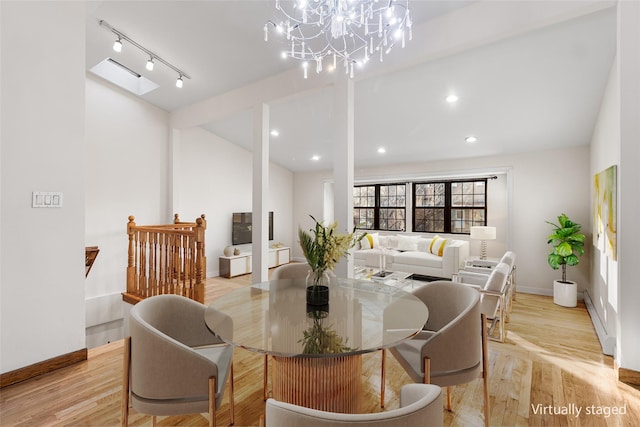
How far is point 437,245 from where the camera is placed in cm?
573

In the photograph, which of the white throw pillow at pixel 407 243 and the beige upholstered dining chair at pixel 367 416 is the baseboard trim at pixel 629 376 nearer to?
the beige upholstered dining chair at pixel 367 416

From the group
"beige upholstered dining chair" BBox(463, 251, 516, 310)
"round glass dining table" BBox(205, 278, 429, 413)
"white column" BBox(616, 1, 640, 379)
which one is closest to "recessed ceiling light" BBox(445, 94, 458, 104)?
"white column" BBox(616, 1, 640, 379)

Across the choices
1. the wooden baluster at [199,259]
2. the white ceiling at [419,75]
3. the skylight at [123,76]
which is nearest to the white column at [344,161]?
the white ceiling at [419,75]

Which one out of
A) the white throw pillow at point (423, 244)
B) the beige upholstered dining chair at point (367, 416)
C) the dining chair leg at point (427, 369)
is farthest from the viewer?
the white throw pillow at point (423, 244)

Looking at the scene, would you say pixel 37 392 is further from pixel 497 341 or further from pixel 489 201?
pixel 489 201

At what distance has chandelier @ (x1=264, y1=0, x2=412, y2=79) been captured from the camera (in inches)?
68.8

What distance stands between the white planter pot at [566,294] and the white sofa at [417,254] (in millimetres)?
1411

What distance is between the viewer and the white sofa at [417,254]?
5.28m

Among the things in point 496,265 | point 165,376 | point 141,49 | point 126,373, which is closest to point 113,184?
point 141,49

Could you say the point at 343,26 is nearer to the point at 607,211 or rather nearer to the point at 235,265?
the point at 607,211

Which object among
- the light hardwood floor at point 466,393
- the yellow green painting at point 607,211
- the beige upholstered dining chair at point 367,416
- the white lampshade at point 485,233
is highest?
the yellow green painting at point 607,211

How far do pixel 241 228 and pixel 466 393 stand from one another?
5042 millimetres

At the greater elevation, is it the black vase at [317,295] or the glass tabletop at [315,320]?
Answer: the black vase at [317,295]

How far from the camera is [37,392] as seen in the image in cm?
197
